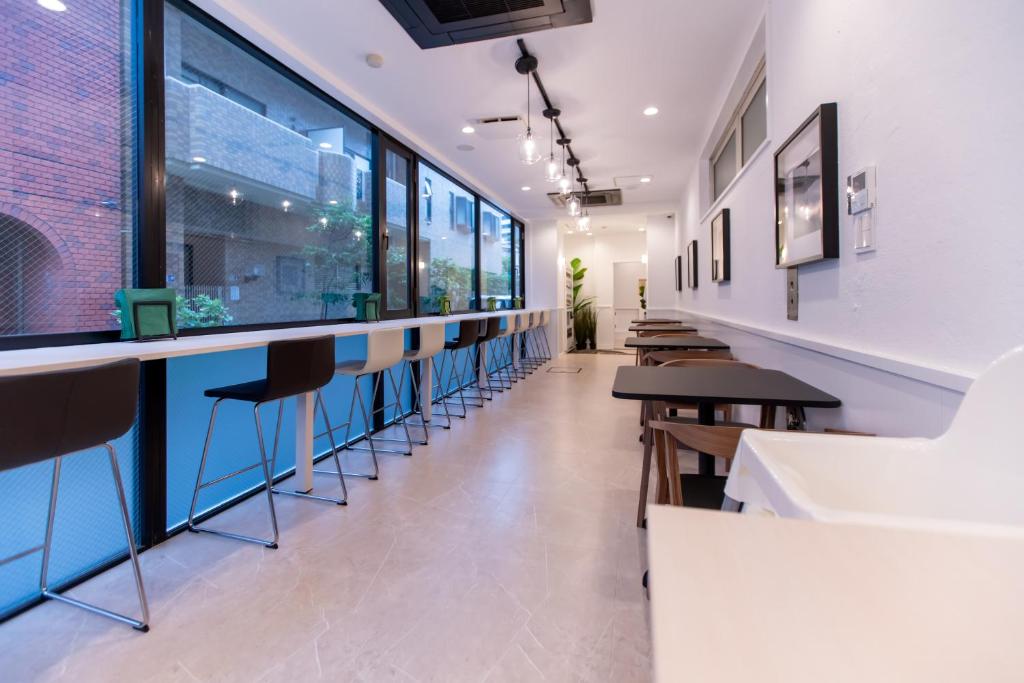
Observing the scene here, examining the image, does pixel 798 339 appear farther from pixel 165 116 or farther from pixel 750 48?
pixel 165 116

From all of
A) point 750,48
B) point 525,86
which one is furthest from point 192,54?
point 750,48

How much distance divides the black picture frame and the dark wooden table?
3.67 metres

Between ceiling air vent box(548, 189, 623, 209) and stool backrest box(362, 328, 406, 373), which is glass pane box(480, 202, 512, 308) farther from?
stool backrest box(362, 328, 406, 373)

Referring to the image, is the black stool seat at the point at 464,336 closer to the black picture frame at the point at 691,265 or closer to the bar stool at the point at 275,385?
the bar stool at the point at 275,385

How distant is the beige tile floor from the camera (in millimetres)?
1395

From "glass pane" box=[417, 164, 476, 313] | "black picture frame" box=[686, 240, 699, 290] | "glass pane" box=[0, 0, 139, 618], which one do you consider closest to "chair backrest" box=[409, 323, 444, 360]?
"glass pane" box=[417, 164, 476, 313]

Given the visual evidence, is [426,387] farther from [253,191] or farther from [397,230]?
[253,191]

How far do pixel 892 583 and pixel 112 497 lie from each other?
260cm

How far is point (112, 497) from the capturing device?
6.53 ft

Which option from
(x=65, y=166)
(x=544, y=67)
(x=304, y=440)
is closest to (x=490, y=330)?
(x=544, y=67)

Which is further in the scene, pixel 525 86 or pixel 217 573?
pixel 525 86

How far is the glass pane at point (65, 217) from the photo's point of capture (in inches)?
67.3

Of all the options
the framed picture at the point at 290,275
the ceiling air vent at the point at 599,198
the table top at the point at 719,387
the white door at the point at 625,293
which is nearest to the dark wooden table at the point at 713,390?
the table top at the point at 719,387

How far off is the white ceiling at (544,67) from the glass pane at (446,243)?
0.56m
